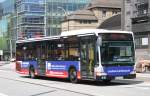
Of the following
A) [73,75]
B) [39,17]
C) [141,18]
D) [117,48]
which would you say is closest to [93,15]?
[39,17]

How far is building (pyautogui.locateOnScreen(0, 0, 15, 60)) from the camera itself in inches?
5477

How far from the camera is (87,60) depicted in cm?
2412

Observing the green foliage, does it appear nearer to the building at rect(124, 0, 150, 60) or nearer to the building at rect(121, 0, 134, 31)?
the building at rect(121, 0, 134, 31)

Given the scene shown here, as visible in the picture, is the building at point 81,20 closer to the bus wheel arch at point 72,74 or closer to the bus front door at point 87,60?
the bus wheel arch at point 72,74

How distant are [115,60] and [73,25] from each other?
92602 mm

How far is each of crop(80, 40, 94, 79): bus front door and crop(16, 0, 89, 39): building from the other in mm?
98762

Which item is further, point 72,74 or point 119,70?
point 72,74

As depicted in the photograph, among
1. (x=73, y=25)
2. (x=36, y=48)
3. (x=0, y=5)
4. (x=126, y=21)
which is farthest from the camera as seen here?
(x=0, y=5)

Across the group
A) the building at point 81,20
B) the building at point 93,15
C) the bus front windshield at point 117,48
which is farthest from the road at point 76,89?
the building at point 81,20

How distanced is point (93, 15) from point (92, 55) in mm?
96492

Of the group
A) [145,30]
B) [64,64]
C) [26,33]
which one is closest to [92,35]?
[64,64]

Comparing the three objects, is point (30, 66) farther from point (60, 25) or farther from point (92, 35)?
point (60, 25)

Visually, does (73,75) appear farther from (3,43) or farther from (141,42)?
(3,43)

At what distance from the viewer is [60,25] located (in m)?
123
